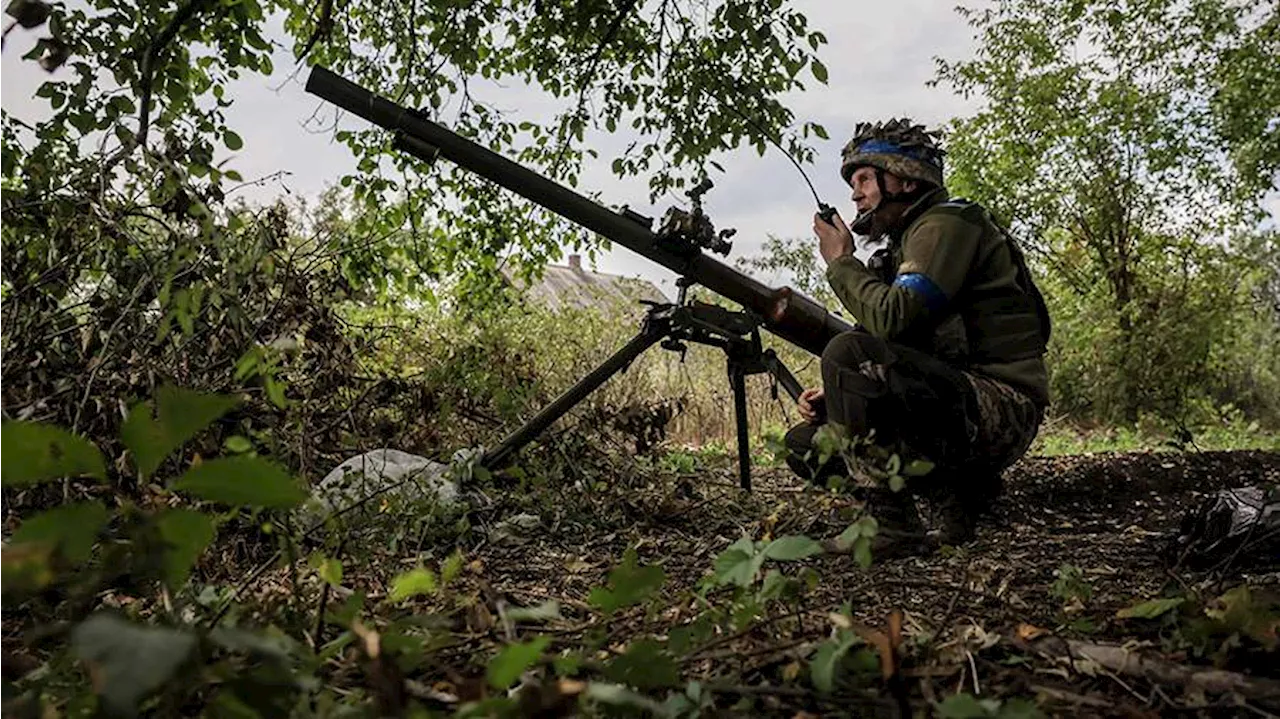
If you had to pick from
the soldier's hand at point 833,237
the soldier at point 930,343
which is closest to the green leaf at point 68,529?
the soldier at point 930,343

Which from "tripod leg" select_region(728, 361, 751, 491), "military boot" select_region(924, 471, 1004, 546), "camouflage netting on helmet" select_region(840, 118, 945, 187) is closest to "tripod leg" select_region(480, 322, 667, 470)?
"tripod leg" select_region(728, 361, 751, 491)

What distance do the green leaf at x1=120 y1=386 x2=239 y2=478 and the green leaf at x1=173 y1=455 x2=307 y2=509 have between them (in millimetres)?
32

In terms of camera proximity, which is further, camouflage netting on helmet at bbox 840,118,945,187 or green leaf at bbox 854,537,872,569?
camouflage netting on helmet at bbox 840,118,945,187

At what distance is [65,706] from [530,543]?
2.07m

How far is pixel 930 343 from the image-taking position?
296 cm

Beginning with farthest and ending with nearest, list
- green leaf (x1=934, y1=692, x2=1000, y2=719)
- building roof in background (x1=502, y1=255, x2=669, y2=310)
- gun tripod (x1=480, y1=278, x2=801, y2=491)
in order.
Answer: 1. building roof in background (x1=502, y1=255, x2=669, y2=310)
2. gun tripod (x1=480, y1=278, x2=801, y2=491)
3. green leaf (x1=934, y1=692, x2=1000, y2=719)

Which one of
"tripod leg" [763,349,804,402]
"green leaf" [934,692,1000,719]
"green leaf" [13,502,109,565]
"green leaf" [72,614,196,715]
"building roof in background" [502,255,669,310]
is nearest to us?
"green leaf" [72,614,196,715]

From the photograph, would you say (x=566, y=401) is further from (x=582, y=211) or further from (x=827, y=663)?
(x=827, y=663)

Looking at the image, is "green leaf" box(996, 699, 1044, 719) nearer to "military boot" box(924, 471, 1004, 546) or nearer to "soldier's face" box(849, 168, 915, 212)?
"military boot" box(924, 471, 1004, 546)

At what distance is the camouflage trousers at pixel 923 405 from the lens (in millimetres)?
2781

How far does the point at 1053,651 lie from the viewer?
137 centimetres

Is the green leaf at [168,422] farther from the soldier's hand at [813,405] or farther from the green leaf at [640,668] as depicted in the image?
the soldier's hand at [813,405]

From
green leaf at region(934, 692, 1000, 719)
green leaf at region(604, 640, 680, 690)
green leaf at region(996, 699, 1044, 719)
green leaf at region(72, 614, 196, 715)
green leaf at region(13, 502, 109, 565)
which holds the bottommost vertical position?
green leaf at region(996, 699, 1044, 719)

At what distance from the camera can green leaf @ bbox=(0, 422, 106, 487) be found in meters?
0.72
